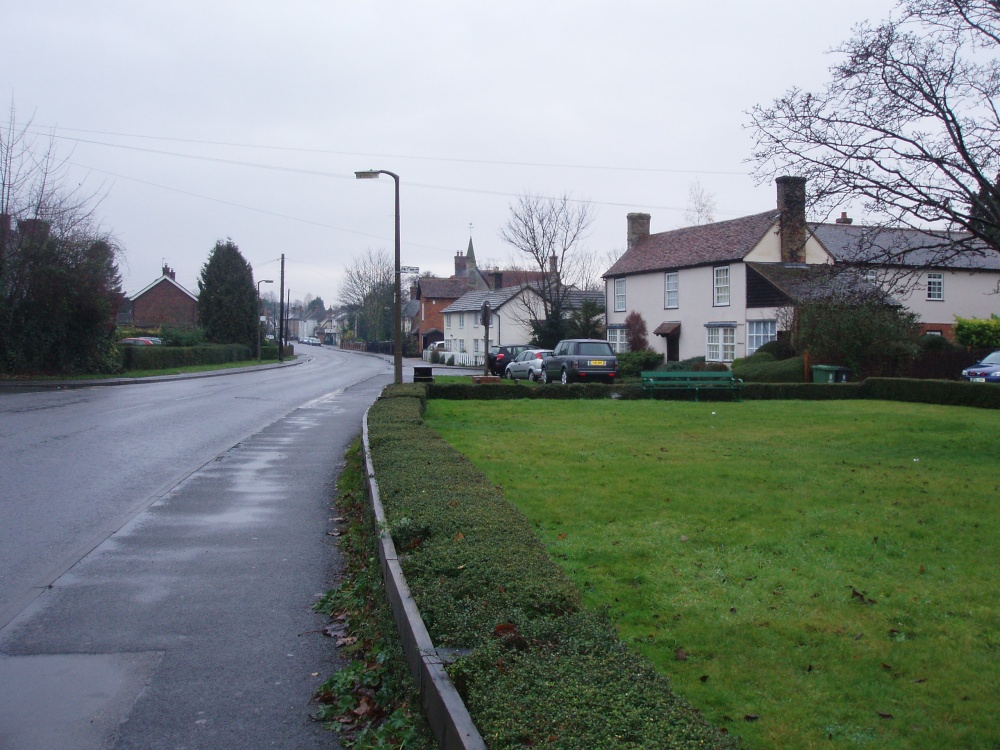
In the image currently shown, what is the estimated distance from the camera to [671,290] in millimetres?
43875

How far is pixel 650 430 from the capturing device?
17344mm

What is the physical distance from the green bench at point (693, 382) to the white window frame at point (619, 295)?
21847 millimetres

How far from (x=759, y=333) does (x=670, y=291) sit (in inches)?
276

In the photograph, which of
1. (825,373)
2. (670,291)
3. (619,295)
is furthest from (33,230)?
(825,373)

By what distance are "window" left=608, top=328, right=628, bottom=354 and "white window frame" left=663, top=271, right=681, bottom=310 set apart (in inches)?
160

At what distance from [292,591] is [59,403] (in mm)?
19234

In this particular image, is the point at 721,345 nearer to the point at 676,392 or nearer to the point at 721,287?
the point at 721,287

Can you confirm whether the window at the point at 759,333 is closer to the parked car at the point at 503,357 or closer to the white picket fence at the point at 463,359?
the parked car at the point at 503,357

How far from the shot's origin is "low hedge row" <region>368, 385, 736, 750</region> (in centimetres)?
323

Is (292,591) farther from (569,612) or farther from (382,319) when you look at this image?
(382,319)

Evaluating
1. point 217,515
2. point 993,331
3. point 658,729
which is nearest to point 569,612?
point 658,729

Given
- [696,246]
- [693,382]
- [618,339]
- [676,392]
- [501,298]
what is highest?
[696,246]

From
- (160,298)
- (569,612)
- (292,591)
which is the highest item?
(160,298)

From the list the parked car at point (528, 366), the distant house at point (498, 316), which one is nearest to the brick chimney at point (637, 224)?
the distant house at point (498, 316)
